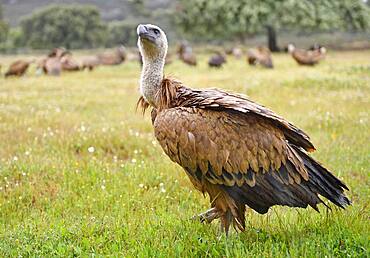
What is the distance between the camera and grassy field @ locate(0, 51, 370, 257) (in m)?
4.78

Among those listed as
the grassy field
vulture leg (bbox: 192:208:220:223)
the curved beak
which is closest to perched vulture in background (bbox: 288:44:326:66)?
the grassy field

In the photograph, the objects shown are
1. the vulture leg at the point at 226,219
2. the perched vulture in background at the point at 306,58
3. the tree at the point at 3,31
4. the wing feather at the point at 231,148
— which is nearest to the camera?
the wing feather at the point at 231,148

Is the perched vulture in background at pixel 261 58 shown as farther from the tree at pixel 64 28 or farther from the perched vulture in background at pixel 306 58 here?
the tree at pixel 64 28

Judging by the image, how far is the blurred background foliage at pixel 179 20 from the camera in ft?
127

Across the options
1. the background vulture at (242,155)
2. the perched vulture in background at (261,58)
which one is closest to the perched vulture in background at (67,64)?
the perched vulture in background at (261,58)

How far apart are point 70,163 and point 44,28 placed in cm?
5027

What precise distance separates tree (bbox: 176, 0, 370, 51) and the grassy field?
26028mm

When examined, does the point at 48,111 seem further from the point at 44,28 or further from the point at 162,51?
the point at 44,28

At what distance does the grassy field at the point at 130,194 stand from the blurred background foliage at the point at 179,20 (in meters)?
26.7

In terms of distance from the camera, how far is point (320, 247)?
15.0 feet

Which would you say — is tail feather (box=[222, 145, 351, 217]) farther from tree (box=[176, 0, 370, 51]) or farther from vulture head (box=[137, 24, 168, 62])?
tree (box=[176, 0, 370, 51])

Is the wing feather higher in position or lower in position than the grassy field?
higher

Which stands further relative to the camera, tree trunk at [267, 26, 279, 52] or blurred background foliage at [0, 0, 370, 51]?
tree trunk at [267, 26, 279, 52]

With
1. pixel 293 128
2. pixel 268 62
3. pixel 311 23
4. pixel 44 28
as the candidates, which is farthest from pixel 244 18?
pixel 293 128
